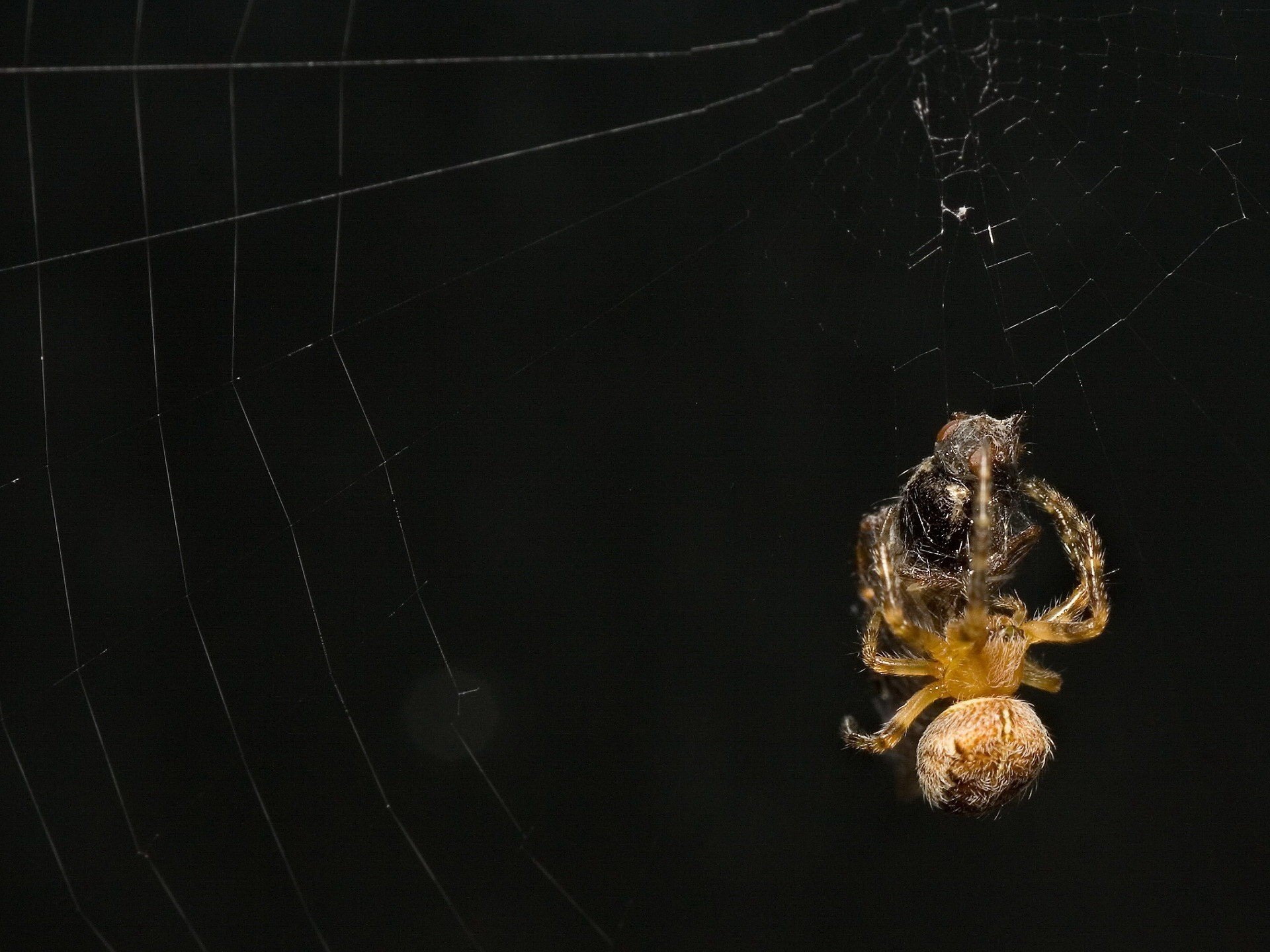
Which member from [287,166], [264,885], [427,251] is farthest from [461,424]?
[264,885]

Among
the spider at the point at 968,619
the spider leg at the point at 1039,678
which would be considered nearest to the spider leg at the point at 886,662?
the spider at the point at 968,619

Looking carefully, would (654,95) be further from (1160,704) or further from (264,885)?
(264,885)

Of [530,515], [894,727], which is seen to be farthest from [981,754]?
[530,515]

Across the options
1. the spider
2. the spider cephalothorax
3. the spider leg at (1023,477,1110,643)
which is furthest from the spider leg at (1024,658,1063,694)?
the spider cephalothorax

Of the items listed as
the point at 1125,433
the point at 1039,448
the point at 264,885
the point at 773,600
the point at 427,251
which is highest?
the point at 427,251

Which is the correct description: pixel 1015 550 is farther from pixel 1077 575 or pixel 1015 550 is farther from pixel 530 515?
pixel 530 515

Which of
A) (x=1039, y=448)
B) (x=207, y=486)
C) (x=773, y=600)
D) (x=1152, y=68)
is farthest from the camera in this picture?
(x=773, y=600)
